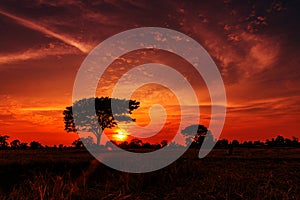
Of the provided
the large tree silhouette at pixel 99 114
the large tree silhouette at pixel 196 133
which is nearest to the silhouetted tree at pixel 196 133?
the large tree silhouette at pixel 196 133

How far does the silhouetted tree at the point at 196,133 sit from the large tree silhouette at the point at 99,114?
43.9m

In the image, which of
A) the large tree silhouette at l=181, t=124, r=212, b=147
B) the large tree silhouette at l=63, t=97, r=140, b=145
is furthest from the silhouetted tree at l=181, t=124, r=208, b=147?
the large tree silhouette at l=63, t=97, r=140, b=145

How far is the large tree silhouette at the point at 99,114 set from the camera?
183ft

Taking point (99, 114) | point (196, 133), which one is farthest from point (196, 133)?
point (99, 114)

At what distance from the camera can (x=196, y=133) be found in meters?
100

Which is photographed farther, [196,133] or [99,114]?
[196,133]

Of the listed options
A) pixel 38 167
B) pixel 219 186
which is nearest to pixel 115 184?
pixel 219 186

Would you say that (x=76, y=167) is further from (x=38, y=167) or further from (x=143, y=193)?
(x=143, y=193)

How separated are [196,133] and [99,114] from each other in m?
50.6

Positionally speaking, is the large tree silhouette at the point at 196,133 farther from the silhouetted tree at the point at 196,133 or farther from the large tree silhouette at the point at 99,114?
the large tree silhouette at the point at 99,114

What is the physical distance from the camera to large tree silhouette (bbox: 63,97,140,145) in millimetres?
55875

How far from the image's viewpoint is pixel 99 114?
183ft

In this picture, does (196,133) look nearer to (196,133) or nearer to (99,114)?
(196,133)

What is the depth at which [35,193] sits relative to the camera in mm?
6328
